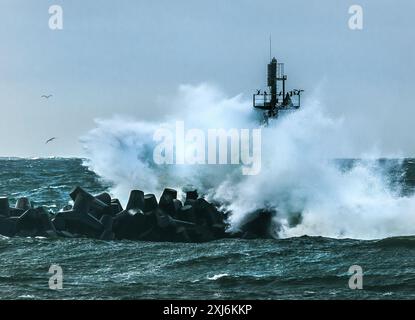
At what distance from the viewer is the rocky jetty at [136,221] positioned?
1300 inches

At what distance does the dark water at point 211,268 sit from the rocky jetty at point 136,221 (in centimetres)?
91

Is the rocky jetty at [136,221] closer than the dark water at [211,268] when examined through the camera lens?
No

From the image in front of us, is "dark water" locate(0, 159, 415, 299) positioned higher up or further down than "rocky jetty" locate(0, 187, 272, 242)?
further down

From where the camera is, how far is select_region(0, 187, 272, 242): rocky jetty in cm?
3303

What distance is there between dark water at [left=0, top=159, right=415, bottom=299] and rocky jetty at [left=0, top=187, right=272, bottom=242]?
2.98ft

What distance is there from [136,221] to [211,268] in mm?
6467

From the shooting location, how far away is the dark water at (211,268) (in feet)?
79.0

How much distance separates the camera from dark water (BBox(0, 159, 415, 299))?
2409 centimetres

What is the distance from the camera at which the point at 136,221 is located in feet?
109

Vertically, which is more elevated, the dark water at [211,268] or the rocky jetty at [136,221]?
the rocky jetty at [136,221]

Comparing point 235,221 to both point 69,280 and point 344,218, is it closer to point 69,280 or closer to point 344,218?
point 344,218

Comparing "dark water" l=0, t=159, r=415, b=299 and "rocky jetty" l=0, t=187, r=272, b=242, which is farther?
"rocky jetty" l=0, t=187, r=272, b=242
